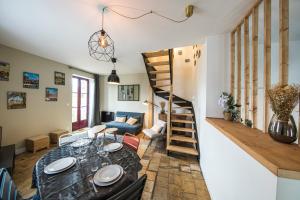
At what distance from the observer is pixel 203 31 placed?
6.95 ft

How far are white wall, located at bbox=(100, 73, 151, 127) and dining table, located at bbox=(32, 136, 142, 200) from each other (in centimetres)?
410

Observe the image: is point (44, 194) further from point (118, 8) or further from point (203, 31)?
point (203, 31)

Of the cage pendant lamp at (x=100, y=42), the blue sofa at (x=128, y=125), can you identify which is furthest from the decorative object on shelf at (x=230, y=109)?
the blue sofa at (x=128, y=125)

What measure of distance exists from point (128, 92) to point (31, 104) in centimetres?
337

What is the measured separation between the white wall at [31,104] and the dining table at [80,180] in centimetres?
256

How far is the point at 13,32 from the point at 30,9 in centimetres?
110

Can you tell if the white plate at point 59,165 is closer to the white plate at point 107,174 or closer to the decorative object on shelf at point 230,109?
the white plate at point 107,174

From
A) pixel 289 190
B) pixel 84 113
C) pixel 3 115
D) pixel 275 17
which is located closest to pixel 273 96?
pixel 289 190

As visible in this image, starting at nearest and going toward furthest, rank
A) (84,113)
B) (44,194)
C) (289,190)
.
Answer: (289,190) → (44,194) → (84,113)

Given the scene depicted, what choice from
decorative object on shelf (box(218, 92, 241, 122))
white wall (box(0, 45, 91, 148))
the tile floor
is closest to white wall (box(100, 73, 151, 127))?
white wall (box(0, 45, 91, 148))

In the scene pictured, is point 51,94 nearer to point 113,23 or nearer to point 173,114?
point 113,23

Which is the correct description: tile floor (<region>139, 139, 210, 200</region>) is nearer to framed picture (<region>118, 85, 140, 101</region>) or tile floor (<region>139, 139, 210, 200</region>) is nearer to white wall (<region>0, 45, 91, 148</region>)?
framed picture (<region>118, 85, 140, 101</region>)

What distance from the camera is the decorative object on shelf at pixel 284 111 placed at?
93cm

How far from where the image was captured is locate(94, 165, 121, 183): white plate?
111 cm
